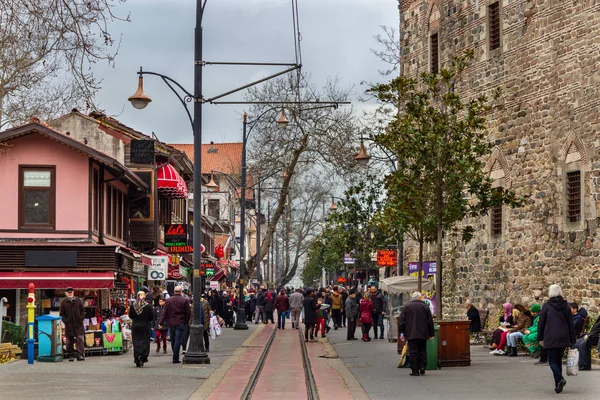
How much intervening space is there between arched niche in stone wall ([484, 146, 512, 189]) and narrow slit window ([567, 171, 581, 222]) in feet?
11.0

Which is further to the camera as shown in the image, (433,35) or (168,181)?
(168,181)

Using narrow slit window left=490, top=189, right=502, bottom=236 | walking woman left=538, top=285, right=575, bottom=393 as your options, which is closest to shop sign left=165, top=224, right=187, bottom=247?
narrow slit window left=490, top=189, right=502, bottom=236

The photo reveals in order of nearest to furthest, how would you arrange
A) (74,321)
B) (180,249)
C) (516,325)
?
(74,321), (516,325), (180,249)

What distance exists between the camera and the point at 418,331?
20.4 metres

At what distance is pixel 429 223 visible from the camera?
25297 mm

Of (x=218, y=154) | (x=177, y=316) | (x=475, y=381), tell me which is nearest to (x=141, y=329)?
(x=177, y=316)

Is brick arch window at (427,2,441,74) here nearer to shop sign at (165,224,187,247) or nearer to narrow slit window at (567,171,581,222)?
narrow slit window at (567,171,581,222)

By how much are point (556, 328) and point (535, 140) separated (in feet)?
42.6

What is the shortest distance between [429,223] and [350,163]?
23813mm

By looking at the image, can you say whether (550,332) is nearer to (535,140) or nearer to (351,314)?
(535,140)

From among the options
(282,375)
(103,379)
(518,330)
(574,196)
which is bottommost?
(282,375)

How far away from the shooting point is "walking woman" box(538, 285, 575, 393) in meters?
16.3

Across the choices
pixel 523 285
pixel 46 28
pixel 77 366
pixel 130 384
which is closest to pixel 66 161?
pixel 77 366

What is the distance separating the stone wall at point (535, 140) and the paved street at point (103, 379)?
8729mm
